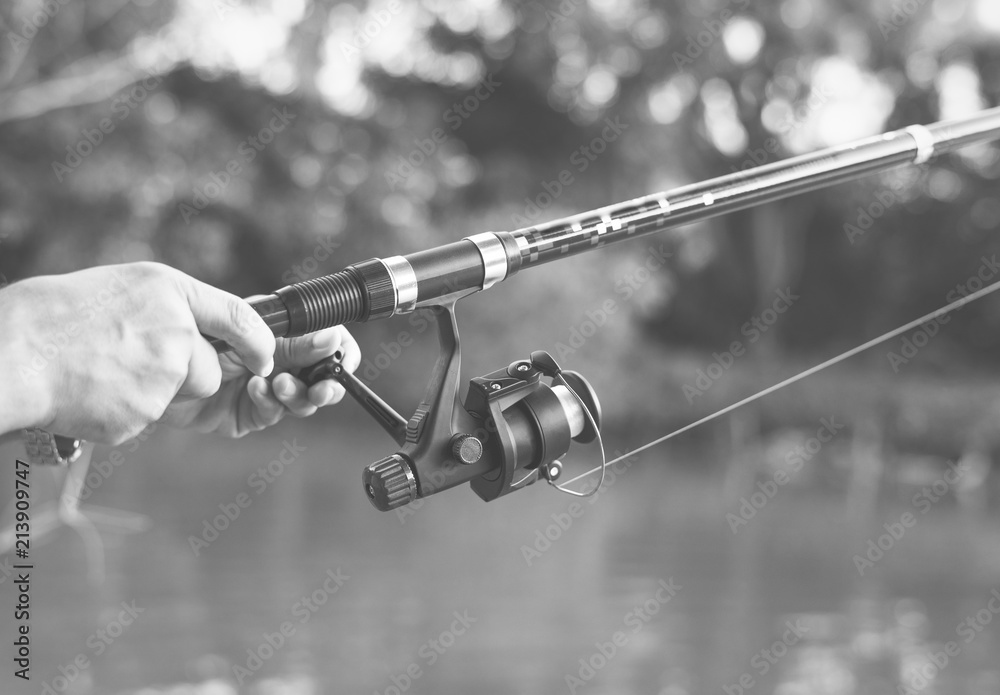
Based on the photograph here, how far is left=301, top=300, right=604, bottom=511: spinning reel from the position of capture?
0.97 meters

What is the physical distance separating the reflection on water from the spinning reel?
357 cm

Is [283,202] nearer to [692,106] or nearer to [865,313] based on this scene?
[692,106]

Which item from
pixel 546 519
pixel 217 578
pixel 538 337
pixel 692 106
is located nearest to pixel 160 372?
pixel 217 578

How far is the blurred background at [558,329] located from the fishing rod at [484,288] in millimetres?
3628

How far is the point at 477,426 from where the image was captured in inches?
40.1

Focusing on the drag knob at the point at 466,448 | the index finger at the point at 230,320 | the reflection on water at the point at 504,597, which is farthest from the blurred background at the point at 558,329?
Result: the index finger at the point at 230,320

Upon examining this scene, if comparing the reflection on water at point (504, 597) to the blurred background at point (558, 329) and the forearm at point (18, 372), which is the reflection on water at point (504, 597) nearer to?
the blurred background at point (558, 329)

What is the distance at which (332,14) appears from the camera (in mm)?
8648

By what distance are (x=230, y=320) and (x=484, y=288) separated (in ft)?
0.91

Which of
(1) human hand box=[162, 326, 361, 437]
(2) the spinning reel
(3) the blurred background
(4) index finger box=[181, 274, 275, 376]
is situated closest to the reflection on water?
(3) the blurred background

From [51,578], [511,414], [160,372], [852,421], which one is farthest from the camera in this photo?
[852,421]

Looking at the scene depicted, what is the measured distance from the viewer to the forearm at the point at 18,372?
0.70 meters

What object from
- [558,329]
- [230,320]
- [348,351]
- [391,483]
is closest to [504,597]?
[558,329]

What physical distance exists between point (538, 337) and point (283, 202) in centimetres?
274
